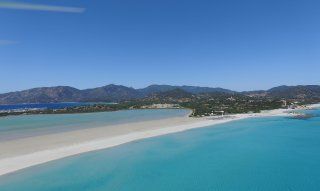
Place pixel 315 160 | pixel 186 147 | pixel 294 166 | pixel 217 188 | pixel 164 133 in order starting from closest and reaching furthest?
pixel 217 188
pixel 294 166
pixel 315 160
pixel 186 147
pixel 164 133

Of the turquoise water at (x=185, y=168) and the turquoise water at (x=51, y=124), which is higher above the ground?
the turquoise water at (x=51, y=124)

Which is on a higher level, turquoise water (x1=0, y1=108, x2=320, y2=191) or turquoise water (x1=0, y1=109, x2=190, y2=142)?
turquoise water (x1=0, y1=109, x2=190, y2=142)

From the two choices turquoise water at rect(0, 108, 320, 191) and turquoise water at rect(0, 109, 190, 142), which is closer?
turquoise water at rect(0, 108, 320, 191)

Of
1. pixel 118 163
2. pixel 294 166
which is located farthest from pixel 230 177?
pixel 118 163

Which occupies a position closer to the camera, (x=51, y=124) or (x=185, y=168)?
(x=185, y=168)

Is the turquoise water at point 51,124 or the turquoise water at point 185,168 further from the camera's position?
the turquoise water at point 51,124

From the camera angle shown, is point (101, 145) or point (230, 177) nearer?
point (230, 177)

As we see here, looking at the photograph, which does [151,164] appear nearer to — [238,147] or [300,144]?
[238,147]

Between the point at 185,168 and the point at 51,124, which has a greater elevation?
the point at 51,124
